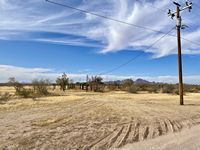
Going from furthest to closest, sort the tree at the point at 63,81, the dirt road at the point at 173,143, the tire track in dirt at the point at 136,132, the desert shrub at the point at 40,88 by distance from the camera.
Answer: the tree at the point at 63,81, the desert shrub at the point at 40,88, the tire track in dirt at the point at 136,132, the dirt road at the point at 173,143

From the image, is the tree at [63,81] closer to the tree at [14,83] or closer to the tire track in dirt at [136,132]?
the tree at [14,83]

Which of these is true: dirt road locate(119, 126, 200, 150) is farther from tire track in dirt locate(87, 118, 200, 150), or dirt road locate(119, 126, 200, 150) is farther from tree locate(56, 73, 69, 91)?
tree locate(56, 73, 69, 91)

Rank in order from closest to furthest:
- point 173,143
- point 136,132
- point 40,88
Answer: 1. point 173,143
2. point 136,132
3. point 40,88

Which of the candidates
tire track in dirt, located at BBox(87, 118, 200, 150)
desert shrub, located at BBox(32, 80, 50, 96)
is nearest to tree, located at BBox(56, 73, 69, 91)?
desert shrub, located at BBox(32, 80, 50, 96)

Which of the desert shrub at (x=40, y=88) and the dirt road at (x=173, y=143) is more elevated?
the desert shrub at (x=40, y=88)

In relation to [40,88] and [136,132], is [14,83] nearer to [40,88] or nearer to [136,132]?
[40,88]

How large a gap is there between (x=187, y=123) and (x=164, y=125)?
2.00 m

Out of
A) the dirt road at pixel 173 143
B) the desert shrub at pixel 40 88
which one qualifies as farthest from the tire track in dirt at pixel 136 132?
the desert shrub at pixel 40 88

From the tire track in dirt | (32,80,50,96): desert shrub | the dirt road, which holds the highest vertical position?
(32,80,50,96): desert shrub

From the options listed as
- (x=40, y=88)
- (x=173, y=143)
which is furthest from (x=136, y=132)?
(x=40, y=88)

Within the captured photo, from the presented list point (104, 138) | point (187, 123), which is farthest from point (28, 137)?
point (187, 123)

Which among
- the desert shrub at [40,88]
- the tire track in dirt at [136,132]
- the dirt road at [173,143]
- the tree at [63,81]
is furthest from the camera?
the tree at [63,81]

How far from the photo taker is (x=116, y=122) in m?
16.3

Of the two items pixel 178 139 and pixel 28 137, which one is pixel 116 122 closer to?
pixel 178 139
